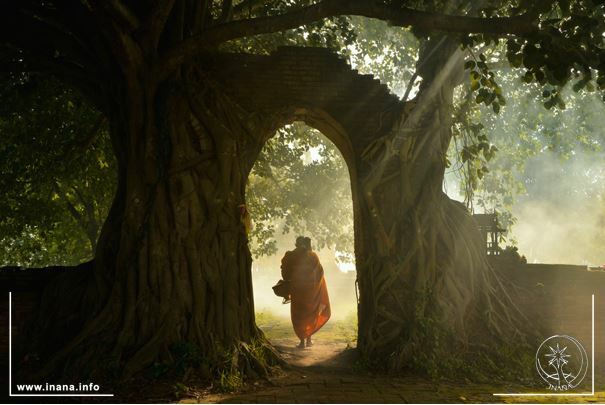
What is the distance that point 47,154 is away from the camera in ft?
39.6

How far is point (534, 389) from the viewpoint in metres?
7.08

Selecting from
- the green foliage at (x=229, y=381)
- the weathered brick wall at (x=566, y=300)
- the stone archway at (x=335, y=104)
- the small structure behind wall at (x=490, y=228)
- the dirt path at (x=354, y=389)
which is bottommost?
the dirt path at (x=354, y=389)

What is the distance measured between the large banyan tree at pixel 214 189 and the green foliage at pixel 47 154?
2.49 m

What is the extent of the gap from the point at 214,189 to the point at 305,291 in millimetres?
3675

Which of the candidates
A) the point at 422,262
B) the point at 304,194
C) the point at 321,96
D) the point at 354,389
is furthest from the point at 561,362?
the point at 304,194

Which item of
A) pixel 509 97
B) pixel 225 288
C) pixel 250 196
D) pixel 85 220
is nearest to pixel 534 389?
pixel 225 288

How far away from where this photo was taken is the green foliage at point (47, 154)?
10844 millimetres

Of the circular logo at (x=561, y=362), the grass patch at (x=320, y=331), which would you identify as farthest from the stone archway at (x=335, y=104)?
the grass patch at (x=320, y=331)

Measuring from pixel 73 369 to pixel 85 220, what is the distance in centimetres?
1073

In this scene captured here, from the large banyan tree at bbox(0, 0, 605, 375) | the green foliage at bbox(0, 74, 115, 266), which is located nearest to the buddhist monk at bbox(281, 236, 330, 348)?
the large banyan tree at bbox(0, 0, 605, 375)

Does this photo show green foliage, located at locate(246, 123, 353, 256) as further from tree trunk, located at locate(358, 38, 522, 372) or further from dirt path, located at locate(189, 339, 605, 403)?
dirt path, located at locate(189, 339, 605, 403)

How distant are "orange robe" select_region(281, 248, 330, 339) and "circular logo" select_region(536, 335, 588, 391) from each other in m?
3.87

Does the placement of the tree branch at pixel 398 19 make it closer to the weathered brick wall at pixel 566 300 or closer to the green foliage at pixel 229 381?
the green foliage at pixel 229 381

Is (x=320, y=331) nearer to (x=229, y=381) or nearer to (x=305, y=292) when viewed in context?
(x=305, y=292)
